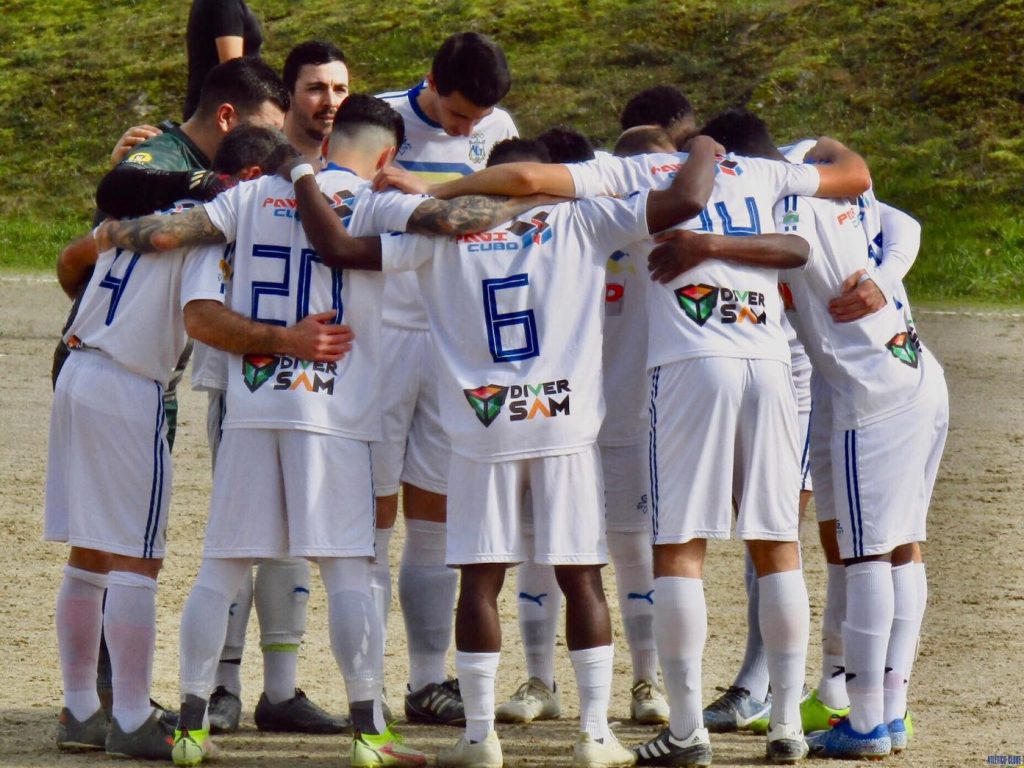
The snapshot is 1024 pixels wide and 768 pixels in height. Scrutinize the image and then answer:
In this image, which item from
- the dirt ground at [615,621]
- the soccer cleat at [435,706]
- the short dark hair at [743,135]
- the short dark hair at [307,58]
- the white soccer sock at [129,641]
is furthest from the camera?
the short dark hair at [307,58]

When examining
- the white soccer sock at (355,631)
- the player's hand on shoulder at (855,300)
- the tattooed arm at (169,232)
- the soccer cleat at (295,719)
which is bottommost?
the soccer cleat at (295,719)

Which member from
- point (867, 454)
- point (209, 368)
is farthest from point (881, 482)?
point (209, 368)

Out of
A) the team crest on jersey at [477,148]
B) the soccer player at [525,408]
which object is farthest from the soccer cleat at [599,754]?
the team crest on jersey at [477,148]

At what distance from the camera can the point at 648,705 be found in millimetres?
5828

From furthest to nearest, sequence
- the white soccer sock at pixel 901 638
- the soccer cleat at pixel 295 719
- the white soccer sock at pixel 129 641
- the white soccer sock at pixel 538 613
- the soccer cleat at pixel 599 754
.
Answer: the white soccer sock at pixel 538 613 → the soccer cleat at pixel 295 719 → the white soccer sock at pixel 901 638 → the white soccer sock at pixel 129 641 → the soccer cleat at pixel 599 754

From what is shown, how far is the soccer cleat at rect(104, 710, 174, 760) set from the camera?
17.0ft

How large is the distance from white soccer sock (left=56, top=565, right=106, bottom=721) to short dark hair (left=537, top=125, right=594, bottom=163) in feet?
6.91

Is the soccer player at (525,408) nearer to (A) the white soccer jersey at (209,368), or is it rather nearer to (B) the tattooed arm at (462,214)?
(B) the tattooed arm at (462,214)

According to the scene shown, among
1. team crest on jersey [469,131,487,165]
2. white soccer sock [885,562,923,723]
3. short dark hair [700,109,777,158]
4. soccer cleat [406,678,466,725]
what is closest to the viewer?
white soccer sock [885,562,923,723]

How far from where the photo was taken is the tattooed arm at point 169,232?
16.9ft

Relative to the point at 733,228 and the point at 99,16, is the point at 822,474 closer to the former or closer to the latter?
the point at 733,228

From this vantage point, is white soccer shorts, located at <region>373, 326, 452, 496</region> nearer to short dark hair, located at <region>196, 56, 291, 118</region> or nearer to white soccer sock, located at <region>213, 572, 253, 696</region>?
white soccer sock, located at <region>213, 572, 253, 696</region>

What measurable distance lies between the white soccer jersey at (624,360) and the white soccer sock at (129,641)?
5.52 feet

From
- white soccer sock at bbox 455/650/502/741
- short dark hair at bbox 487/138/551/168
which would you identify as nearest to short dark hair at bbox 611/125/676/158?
short dark hair at bbox 487/138/551/168
